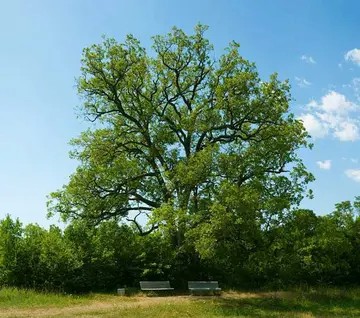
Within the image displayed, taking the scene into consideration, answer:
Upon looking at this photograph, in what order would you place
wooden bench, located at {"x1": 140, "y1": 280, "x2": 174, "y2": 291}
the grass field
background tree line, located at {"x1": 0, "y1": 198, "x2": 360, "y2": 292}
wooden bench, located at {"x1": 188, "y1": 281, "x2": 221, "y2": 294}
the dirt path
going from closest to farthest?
the dirt path
the grass field
background tree line, located at {"x1": 0, "y1": 198, "x2": 360, "y2": 292}
wooden bench, located at {"x1": 188, "y1": 281, "x2": 221, "y2": 294}
wooden bench, located at {"x1": 140, "y1": 280, "x2": 174, "y2": 291}

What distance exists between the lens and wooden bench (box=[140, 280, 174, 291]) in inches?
1002

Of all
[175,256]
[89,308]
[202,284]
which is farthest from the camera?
[175,256]

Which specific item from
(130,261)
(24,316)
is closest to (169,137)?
(130,261)

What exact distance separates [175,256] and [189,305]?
7.86 m

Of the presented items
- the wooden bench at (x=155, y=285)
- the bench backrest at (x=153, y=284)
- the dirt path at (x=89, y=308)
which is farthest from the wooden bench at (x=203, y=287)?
the bench backrest at (x=153, y=284)

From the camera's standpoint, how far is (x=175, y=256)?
28.2 meters

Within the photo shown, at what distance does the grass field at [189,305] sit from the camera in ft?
60.2

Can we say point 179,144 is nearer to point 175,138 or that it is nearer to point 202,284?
point 175,138

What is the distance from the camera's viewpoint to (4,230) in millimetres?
25391

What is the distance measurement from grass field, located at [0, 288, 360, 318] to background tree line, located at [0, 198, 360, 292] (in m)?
1.71

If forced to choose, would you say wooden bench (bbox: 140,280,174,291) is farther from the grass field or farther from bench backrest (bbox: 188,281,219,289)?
bench backrest (bbox: 188,281,219,289)

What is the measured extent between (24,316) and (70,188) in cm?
1270

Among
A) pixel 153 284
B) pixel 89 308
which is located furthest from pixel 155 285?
pixel 89 308

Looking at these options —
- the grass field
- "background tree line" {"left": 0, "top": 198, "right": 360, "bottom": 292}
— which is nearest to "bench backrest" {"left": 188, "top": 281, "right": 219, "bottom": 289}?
the grass field
